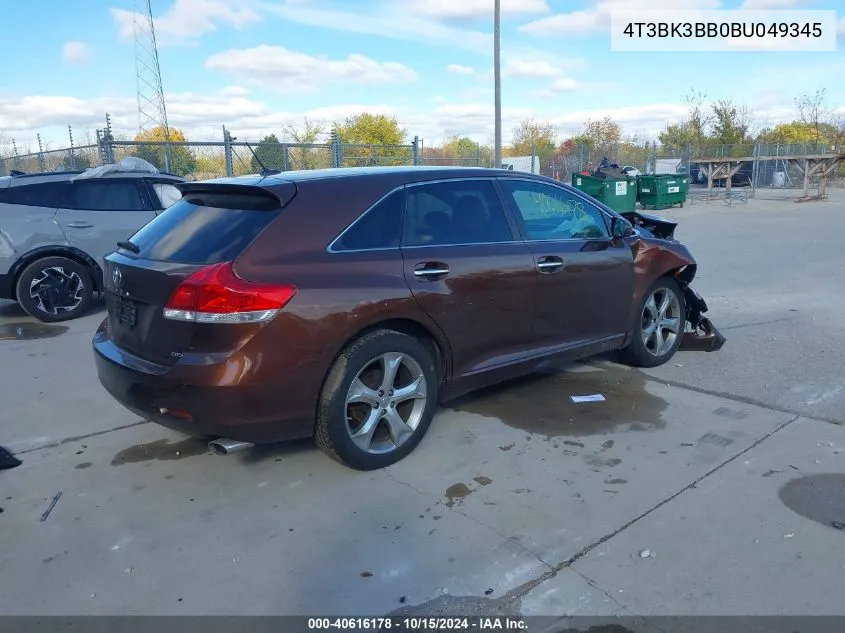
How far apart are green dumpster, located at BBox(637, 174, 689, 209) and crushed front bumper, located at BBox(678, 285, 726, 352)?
18.4 meters

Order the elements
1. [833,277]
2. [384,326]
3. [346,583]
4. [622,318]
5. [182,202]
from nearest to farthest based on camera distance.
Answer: [346,583] < [384,326] < [182,202] < [622,318] < [833,277]

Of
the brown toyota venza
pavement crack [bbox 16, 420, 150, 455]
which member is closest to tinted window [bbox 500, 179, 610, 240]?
the brown toyota venza

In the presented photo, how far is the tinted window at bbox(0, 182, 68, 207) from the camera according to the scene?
7684 millimetres

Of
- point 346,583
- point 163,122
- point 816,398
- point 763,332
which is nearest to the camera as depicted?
point 346,583

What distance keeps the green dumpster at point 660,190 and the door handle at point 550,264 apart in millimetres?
20152

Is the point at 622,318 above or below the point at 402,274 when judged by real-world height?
below

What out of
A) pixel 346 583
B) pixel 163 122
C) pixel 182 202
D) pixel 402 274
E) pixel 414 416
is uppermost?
pixel 163 122

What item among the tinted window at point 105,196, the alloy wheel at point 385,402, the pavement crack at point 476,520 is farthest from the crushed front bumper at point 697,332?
the tinted window at point 105,196

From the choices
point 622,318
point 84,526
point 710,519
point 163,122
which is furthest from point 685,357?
point 163,122

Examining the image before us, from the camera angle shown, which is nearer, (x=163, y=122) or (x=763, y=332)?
(x=763, y=332)

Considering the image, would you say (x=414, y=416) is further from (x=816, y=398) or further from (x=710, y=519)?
(x=816, y=398)

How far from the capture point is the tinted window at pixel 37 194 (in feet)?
25.2

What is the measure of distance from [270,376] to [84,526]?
1181mm

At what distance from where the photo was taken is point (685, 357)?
5.97m
